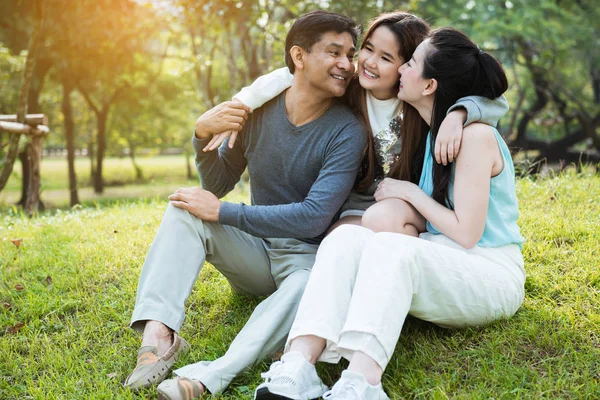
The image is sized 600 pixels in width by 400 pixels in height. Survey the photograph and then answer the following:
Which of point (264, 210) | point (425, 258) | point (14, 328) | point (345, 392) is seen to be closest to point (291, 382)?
point (345, 392)

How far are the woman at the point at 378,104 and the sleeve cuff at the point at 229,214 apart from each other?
42 centimetres

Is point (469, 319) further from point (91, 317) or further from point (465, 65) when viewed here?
point (91, 317)

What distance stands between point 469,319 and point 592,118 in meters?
15.4

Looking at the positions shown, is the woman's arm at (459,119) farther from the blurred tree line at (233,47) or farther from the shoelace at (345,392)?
the blurred tree line at (233,47)

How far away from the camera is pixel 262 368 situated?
274 centimetres

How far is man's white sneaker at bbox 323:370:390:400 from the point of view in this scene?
2125mm

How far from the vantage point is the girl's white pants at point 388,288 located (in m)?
2.24

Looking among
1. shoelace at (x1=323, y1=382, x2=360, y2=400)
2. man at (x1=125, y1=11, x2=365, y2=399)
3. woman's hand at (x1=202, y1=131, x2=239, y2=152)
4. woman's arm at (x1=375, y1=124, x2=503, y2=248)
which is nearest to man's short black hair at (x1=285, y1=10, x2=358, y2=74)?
man at (x1=125, y1=11, x2=365, y2=399)

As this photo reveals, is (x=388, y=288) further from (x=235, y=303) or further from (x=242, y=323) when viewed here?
(x=235, y=303)

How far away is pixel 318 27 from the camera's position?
3109mm

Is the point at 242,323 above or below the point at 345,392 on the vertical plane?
below

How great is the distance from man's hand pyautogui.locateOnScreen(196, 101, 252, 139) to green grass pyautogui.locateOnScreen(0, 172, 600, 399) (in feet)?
3.40

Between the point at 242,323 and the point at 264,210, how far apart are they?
2.44 ft

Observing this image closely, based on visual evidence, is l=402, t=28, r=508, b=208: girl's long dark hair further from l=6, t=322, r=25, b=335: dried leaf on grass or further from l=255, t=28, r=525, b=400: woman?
l=6, t=322, r=25, b=335: dried leaf on grass
